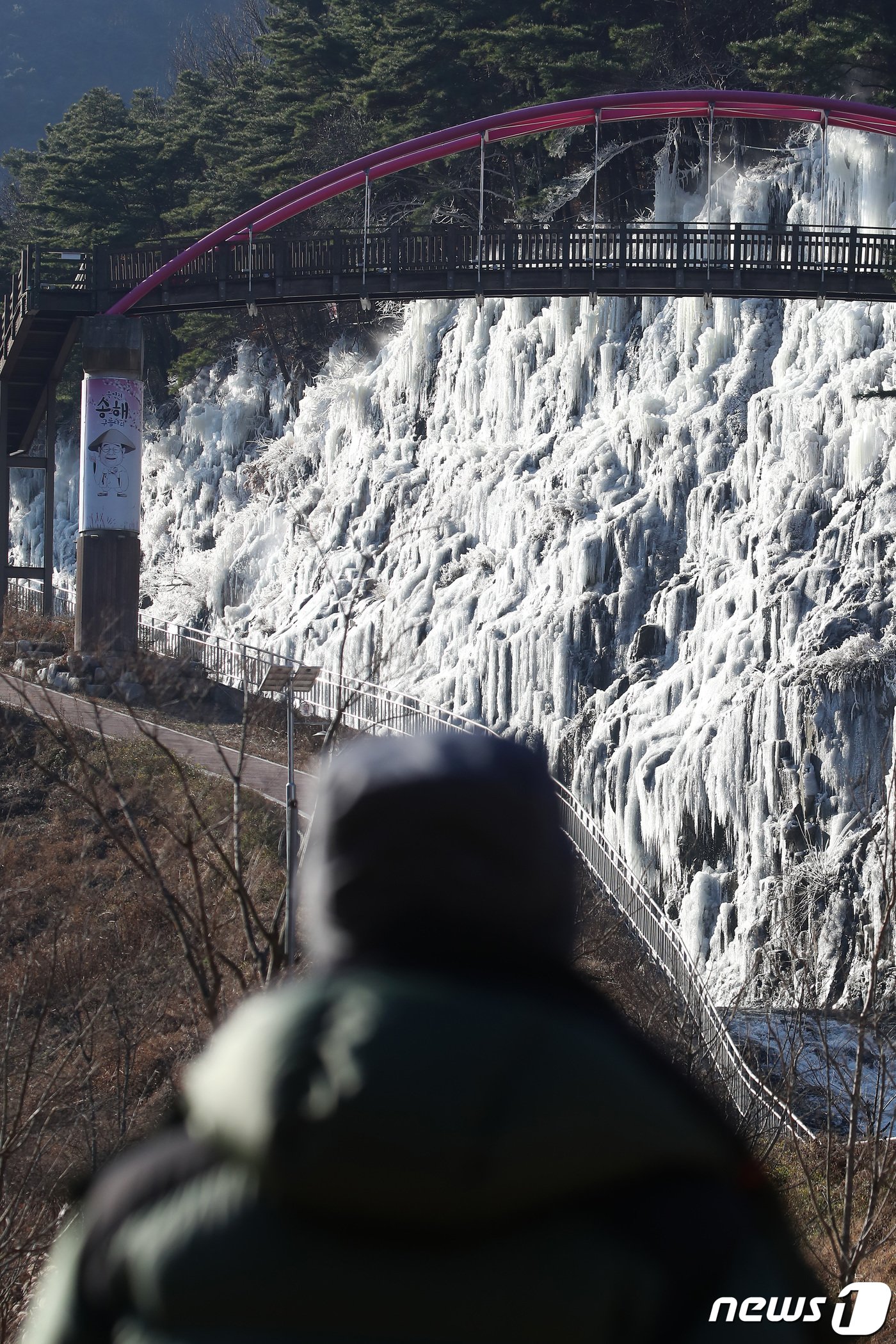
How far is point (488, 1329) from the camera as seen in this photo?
107cm

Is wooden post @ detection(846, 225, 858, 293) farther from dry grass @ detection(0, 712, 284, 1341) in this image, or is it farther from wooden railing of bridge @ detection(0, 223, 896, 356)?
dry grass @ detection(0, 712, 284, 1341)

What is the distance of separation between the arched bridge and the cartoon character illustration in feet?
7.76

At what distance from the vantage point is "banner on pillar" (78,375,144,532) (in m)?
24.8

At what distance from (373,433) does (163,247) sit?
9.07 m

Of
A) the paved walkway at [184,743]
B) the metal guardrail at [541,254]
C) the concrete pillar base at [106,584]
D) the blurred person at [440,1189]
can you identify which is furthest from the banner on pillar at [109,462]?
the blurred person at [440,1189]

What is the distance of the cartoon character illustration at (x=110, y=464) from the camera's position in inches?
980

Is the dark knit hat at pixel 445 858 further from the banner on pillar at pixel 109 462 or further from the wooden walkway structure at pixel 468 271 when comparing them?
the banner on pillar at pixel 109 462

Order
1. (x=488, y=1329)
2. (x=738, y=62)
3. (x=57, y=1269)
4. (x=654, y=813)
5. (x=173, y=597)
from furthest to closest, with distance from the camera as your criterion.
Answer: (x=173, y=597), (x=738, y=62), (x=654, y=813), (x=57, y=1269), (x=488, y=1329)

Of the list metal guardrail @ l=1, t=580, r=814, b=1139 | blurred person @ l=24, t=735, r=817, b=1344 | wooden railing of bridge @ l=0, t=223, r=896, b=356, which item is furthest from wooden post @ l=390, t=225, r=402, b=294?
blurred person @ l=24, t=735, r=817, b=1344

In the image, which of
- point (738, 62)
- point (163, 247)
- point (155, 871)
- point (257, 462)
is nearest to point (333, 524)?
point (257, 462)

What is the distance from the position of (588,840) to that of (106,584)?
1051cm

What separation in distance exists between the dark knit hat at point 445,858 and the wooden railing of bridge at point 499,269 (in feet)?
74.4

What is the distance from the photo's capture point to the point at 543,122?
25891 mm

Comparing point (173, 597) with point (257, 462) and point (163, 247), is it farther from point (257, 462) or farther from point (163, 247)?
point (163, 247)
